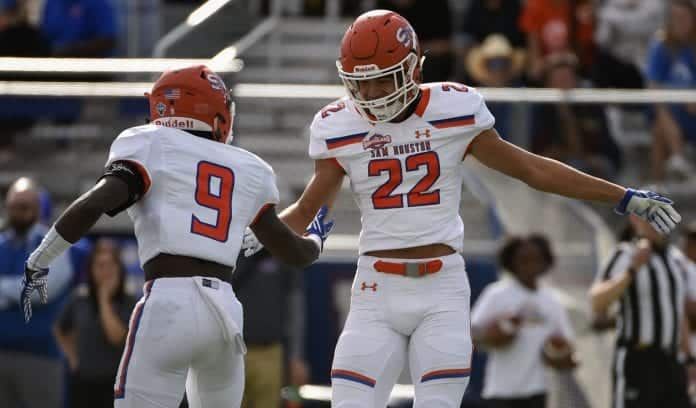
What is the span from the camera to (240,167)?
5551mm

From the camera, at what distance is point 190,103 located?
558 cm

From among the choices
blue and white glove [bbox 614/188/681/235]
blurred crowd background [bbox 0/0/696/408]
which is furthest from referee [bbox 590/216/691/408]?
blue and white glove [bbox 614/188/681/235]

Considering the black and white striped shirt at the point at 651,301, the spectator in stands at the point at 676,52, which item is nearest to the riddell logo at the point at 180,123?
the black and white striped shirt at the point at 651,301

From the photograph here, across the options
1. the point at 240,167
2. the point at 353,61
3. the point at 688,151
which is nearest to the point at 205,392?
the point at 240,167

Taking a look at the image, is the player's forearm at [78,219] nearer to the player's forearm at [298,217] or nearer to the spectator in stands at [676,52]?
the player's forearm at [298,217]

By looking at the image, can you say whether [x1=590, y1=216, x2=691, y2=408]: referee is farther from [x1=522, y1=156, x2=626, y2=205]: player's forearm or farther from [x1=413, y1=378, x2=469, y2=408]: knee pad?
[x1=413, y1=378, x2=469, y2=408]: knee pad

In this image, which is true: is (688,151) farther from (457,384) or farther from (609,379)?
(457,384)

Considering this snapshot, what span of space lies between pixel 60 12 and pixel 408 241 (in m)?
6.31

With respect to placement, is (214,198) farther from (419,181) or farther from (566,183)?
(566,183)

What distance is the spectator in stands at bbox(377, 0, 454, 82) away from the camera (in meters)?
10.8

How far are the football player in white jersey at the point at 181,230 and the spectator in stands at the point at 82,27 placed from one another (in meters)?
5.51

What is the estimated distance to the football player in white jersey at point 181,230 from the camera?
5.24 metres

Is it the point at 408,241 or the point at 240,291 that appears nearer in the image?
the point at 408,241

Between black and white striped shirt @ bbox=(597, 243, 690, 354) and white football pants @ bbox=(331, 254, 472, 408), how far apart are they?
3014mm
